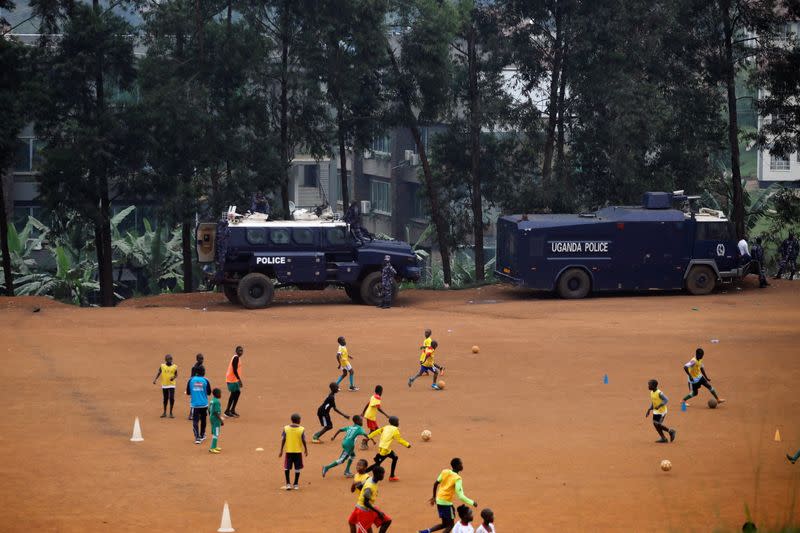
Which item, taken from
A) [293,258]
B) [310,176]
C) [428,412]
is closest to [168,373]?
[428,412]

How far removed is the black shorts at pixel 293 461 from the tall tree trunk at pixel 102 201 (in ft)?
81.3

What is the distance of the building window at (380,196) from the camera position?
66.1 metres

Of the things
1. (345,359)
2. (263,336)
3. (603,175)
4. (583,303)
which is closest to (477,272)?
(603,175)

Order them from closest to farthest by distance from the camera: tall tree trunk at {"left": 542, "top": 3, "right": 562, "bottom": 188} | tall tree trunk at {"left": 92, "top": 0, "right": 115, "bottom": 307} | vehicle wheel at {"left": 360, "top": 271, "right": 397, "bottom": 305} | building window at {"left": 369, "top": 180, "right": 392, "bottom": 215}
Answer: vehicle wheel at {"left": 360, "top": 271, "right": 397, "bottom": 305} < tall tree trunk at {"left": 92, "top": 0, "right": 115, "bottom": 307} < tall tree trunk at {"left": 542, "top": 3, "right": 562, "bottom": 188} < building window at {"left": 369, "top": 180, "right": 392, "bottom": 215}

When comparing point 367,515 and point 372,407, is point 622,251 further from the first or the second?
point 367,515

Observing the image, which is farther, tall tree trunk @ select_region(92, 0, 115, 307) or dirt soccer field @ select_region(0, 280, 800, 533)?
tall tree trunk @ select_region(92, 0, 115, 307)

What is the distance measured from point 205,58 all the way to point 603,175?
47.9 feet

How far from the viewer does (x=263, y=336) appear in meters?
31.9

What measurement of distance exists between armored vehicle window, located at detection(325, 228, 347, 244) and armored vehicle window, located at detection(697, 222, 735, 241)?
10.9 meters

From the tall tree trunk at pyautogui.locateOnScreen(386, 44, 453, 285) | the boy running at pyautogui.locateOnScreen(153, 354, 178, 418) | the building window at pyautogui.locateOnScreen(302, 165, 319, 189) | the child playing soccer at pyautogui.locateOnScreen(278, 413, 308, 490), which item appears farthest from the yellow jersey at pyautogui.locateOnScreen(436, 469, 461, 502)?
the building window at pyautogui.locateOnScreen(302, 165, 319, 189)

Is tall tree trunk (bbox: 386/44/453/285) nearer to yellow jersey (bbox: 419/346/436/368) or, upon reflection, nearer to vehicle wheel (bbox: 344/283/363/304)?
vehicle wheel (bbox: 344/283/363/304)

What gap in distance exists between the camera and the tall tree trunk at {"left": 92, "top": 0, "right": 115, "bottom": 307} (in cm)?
4059

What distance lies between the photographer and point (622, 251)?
38188 millimetres

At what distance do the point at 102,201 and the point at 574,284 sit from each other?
15879 millimetres
